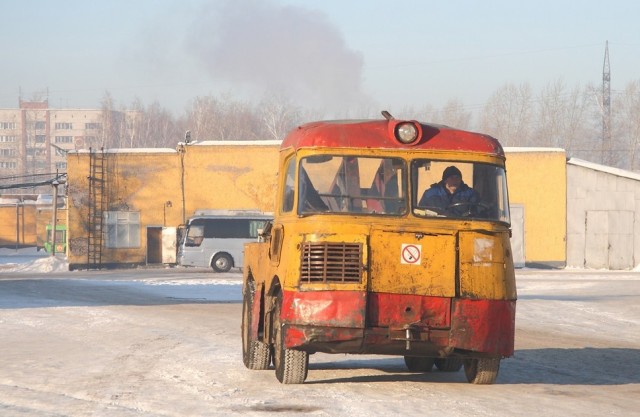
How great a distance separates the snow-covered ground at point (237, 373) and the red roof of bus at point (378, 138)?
2345mm

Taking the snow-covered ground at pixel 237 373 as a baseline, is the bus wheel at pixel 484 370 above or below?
above

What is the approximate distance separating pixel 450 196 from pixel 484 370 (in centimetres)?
A: 179

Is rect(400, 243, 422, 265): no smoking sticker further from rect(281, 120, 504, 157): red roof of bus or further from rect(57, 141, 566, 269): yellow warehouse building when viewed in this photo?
rect(57, 141, 566, 269): yellow warehouse building

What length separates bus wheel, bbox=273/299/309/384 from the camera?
11023 mm

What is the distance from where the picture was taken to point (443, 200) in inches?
436

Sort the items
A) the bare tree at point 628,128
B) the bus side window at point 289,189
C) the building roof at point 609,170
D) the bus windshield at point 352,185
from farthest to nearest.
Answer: the bare tree at point 628,128 < the building roof at point 609,170 < the bus side window at point 289,189 < the bus windshield at point 352,185

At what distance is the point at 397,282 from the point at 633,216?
45.8m

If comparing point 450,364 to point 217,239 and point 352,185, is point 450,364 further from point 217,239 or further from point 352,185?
point 217,239

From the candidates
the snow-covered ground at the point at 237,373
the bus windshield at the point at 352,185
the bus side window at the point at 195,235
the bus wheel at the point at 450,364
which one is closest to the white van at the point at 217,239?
the bus side window at the point at 195,235

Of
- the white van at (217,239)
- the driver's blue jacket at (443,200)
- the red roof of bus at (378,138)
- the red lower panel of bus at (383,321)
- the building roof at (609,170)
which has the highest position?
the building roof at (609,170)

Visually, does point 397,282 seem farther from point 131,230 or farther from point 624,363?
point 131,230

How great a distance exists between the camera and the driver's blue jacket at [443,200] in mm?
11047

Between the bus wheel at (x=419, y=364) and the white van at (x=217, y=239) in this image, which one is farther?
the white van at (x=217, y=239)

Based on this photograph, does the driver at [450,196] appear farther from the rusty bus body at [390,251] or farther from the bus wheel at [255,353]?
the bus wheel at [255,353]
